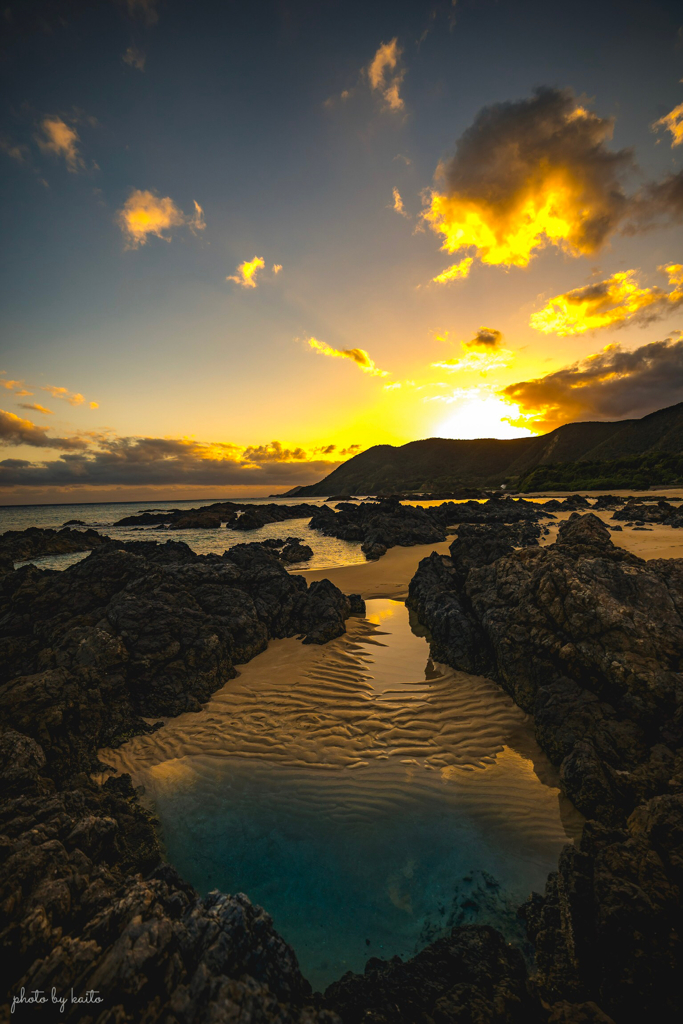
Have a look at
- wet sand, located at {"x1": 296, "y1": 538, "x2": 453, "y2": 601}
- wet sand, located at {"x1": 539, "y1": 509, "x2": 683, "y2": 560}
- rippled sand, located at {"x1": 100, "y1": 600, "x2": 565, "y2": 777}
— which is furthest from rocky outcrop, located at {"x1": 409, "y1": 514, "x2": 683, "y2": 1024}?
wet sand, located at {"x1": 539, "y1": 509, "x2": 683, "y2": 560}

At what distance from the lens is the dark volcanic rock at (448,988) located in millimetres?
2906

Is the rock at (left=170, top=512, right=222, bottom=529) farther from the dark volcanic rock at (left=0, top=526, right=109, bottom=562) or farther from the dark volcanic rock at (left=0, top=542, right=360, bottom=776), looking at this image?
the dark volcanic rock at (left=0, top=542, right=360, bottom=776)

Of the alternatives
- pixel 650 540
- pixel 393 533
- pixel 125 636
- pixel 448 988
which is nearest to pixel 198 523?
pixel 393 533

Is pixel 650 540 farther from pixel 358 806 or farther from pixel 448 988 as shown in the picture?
pixel 448 988

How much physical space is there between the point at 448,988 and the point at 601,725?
12.5ft

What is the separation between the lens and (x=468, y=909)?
3926 mm

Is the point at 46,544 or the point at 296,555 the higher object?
the point at 296,555

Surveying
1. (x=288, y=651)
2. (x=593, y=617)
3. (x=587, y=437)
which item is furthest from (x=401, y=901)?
(x=587, y=437)

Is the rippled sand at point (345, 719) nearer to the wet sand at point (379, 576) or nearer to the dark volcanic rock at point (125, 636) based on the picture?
the dark volcanic rock at point (125, 636)

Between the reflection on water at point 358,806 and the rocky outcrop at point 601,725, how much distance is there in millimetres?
512

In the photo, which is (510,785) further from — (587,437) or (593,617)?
(587,437)

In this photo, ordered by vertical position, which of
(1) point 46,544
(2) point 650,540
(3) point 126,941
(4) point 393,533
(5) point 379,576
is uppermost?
(2) point 650,540

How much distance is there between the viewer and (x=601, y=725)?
5473 millimetres

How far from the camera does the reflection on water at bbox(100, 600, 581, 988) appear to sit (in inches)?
157
